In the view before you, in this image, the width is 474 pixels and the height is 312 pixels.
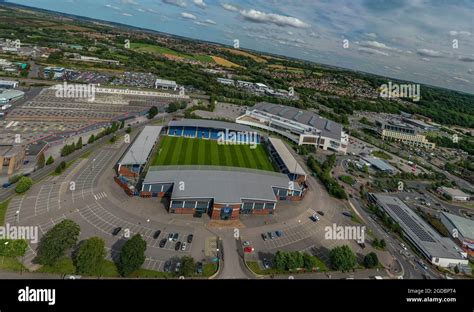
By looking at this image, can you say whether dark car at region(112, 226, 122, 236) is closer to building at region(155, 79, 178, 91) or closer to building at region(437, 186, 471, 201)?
building at region(437, 186, 471, 201)

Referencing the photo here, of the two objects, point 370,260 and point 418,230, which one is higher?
point 418,230

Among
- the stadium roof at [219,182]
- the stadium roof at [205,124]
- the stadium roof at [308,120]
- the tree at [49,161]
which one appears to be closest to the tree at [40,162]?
the tree at [49,161]

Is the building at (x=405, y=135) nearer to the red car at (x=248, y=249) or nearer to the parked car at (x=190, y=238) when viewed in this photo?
the red car at (x=248, y=249)

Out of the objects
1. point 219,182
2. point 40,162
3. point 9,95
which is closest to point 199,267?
point 219,182

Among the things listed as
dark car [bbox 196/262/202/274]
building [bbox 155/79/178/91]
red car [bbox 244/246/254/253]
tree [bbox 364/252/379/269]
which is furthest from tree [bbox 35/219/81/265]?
building [bbox 155/79/178/91]

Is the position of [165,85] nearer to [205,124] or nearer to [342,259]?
[205,124]
